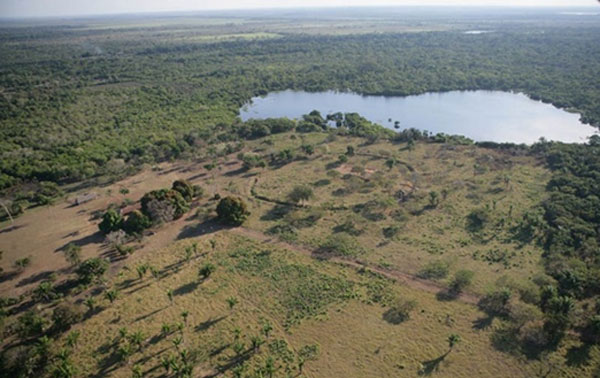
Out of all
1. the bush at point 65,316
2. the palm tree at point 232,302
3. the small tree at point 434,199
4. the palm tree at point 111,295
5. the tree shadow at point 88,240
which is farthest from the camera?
the small tree at point 434,199

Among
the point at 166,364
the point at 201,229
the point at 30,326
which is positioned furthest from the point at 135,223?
the point at 166,364

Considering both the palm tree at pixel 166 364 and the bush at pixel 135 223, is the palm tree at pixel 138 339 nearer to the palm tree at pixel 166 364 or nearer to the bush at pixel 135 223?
the palm tree at pixel 166 364

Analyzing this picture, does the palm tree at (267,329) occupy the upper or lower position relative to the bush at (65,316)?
lower

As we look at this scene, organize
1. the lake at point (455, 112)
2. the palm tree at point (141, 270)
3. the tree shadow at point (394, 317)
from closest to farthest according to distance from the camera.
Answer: the tree shadow at point (394, 317), the palm tree at point (141, 270), the lake at point (455, 112)

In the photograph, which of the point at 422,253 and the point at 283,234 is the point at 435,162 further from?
the point at 283,234

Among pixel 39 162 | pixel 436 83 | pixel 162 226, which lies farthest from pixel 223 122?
pixel 436 83

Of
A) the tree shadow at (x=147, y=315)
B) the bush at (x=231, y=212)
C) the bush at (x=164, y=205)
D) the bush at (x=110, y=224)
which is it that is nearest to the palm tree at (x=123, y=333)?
the tree shadow at (x=147, y=315)

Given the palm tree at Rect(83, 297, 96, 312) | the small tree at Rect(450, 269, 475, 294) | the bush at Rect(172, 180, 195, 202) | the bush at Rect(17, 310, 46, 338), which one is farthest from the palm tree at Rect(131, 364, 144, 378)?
the small tree at Rect(450, 269, 475, 294)

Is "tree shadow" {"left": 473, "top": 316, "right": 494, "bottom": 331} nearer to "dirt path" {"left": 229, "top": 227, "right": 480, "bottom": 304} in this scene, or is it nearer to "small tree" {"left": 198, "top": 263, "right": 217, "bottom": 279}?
"dirt path" {"left": 229, "top": 227, "right": 480, "bottom": 304}
